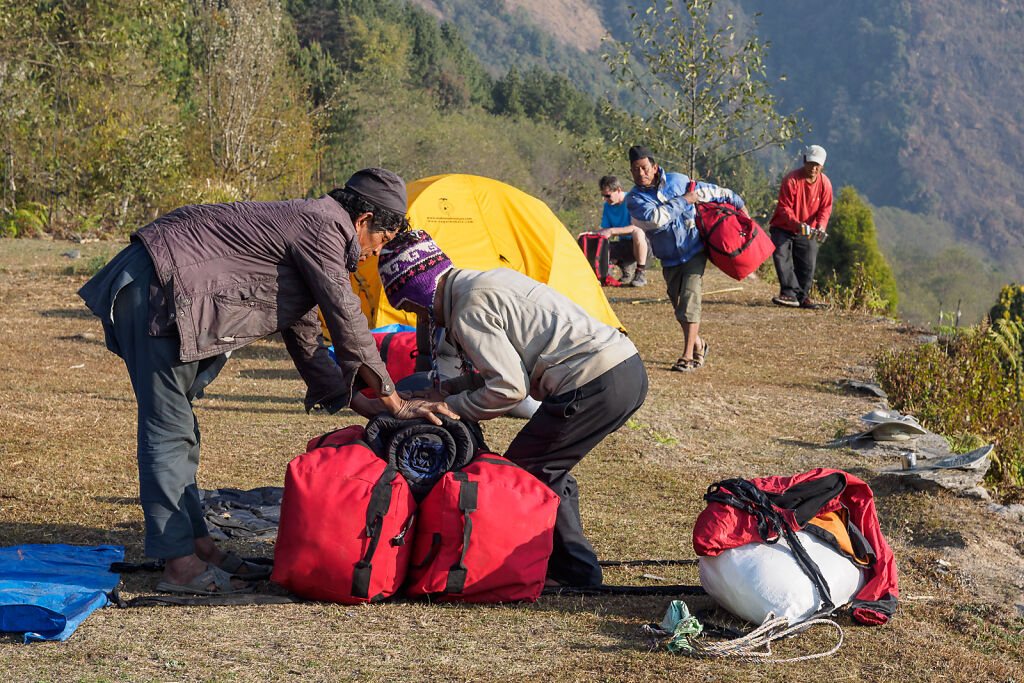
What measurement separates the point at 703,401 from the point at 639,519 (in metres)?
3.29

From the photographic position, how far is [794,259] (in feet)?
44.1

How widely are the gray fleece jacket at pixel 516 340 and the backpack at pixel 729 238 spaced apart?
558cm

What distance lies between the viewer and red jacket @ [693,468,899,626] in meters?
3.62

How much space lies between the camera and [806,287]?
540 inches

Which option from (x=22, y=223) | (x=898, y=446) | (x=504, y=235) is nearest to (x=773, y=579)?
(x=898, y=446)

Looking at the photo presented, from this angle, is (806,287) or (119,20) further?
(119,20)

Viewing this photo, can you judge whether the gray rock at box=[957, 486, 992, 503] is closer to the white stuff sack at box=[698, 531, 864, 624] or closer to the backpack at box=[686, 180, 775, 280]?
the white stuff sack at box=[698, 531, 864, 624]

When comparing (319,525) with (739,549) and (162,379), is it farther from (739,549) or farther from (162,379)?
(739,549)

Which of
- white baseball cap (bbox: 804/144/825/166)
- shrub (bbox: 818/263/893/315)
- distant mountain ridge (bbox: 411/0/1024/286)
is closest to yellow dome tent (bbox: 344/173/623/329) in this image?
white baseball cap (bbox: 804/144/825/166)

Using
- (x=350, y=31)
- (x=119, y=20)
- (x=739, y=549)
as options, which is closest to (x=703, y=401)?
(x=739, y=549)

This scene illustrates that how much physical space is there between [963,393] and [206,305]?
704cm

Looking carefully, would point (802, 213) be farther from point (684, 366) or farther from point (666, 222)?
point (666, 222)

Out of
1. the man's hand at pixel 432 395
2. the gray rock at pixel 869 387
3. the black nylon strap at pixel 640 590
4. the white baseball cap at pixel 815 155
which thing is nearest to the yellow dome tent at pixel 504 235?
the gray rock at pixel 869 387

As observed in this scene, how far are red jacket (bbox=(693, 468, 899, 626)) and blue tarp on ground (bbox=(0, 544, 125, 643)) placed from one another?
7.21 feet
